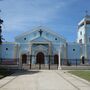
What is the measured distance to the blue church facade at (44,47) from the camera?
182 feet

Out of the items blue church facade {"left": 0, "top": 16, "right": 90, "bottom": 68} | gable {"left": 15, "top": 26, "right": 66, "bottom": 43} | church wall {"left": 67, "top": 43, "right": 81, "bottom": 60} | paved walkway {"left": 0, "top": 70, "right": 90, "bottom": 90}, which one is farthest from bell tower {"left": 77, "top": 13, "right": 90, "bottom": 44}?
paved walkway {"left": 0, "top": 70, "right": 90, "bottom": 90}

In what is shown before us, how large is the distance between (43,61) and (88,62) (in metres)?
9.27

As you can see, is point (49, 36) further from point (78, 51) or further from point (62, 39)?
point (78, 51)

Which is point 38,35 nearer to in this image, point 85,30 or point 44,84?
point 85,30

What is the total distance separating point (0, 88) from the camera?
13.6 meters

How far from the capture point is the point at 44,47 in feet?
182

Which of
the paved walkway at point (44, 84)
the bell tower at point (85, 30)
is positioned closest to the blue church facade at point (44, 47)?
the bell tower at point (85, 30)

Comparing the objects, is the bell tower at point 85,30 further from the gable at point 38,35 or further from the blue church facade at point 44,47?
the gable at point 38,35

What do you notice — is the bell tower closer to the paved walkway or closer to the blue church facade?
the blue church facade

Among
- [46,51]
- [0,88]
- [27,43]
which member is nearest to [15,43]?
[27,43]

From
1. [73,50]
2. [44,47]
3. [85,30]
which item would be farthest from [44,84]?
[85,30]

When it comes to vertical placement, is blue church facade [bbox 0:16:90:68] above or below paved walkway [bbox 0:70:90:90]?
above

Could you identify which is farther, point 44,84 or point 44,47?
point 44,47

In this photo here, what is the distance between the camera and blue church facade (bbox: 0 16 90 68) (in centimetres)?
5556
